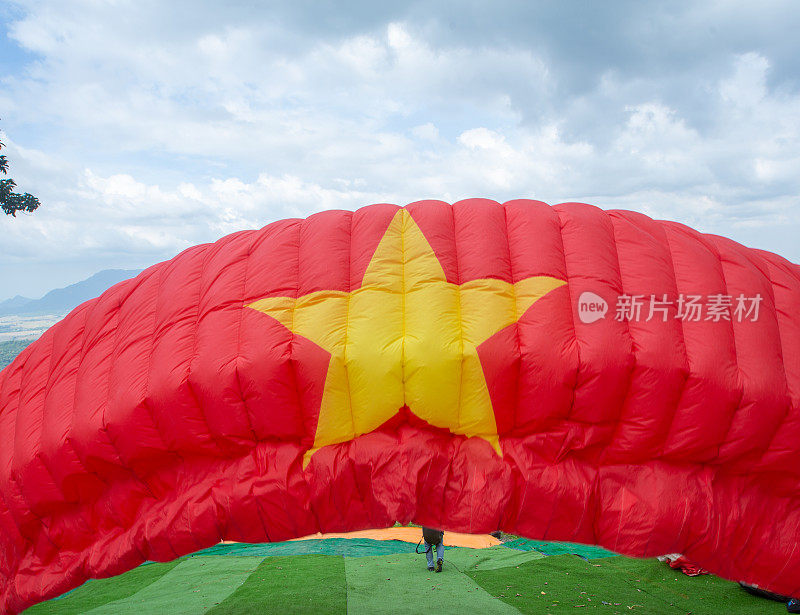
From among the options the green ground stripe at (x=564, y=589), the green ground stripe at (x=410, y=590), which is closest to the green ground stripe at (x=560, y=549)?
the green ground stripe at (x=564, y=589)

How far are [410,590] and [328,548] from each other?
8.31ft

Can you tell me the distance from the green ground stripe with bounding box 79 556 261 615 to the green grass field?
2 cm

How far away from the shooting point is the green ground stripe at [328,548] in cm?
993

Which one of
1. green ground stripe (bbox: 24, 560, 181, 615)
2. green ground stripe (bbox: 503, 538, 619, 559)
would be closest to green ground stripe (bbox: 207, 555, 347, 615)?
green ground stripe (bbox: 24, 560, 181, 615)

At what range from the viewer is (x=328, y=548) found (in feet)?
33.0

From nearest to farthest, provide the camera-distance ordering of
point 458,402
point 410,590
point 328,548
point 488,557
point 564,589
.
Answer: point 458,402
point 410,590
point 564,589
point 488,557
point 328,548

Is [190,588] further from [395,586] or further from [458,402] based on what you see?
[458,402]

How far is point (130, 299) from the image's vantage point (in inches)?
154

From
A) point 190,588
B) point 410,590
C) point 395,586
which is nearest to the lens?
point 410,590

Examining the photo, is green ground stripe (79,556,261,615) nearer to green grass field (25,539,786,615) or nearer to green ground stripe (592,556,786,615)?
green grass field (25,539,786,615)

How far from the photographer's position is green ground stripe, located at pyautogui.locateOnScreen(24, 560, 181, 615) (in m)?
7.78

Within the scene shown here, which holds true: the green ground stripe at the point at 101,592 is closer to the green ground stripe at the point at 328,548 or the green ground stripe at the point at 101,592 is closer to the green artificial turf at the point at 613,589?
the green ground stripe at the point at 328,548

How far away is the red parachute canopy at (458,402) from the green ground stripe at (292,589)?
13.4 ft

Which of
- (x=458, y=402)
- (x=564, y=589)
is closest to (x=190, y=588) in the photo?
(x=564, y=589)
